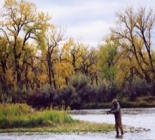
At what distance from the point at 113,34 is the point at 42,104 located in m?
20.5

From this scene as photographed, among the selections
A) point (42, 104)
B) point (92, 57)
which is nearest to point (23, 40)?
point (42, 104)

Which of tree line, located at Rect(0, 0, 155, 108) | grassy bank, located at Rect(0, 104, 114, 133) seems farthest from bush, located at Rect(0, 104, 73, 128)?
tree line, located at Rect(0, 0, 155, 108)

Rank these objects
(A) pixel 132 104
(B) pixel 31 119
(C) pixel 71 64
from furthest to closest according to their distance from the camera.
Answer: (C) pixel 71 64
(A) pixel 132 104
(B) pixel 31 119

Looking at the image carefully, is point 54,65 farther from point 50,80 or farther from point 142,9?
point 142,9

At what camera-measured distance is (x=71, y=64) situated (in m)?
111

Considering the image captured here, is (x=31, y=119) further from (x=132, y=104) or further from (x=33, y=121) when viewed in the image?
(x=132, y=104)

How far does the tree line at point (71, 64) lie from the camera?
84.5 m

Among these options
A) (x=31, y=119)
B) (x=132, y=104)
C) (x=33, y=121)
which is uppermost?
(x=132, y=104)

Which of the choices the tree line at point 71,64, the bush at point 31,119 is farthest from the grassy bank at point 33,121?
the tree line at point 71,64

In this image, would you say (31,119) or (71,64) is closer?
(31,119)

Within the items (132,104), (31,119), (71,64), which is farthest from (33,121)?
(71,64)

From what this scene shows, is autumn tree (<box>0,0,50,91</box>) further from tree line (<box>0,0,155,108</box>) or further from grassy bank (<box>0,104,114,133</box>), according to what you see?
grassy bank (<box>0,104,114,133</box>)

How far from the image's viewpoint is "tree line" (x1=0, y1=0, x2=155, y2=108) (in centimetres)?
8450

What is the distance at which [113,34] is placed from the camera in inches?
3856
